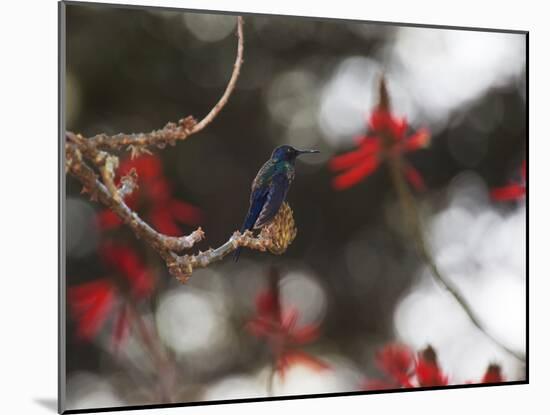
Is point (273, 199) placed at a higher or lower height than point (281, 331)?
higher

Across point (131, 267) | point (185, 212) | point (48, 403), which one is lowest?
point (48, 403)

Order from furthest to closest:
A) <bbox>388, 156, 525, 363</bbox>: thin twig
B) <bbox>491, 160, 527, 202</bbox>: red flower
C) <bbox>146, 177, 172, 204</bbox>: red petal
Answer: <bbox>491, 160, 527, 202</bbox>: red flower
<bbox>388, 156, 525, 363</bbox>: thin twig
<bbox>146, 177, 172, 204</bbox>: red petal

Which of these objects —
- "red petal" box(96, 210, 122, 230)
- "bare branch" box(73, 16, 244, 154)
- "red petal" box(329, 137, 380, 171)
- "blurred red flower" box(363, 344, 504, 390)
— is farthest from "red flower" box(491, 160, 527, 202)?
"red petal" box(96, 210, 122, 230)

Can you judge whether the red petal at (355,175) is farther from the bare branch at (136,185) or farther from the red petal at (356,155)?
the bare branch at (136,185)

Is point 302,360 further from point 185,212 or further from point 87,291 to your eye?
point 87,291

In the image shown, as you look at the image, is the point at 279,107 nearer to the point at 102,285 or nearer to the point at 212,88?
the point at 212,88

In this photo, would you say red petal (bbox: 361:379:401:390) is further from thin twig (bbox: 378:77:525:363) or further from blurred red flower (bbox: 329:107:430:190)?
blurred red flower (bbox: 329:107:430:190)

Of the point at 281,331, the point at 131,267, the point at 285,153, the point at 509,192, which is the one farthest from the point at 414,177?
the point at 131,267
